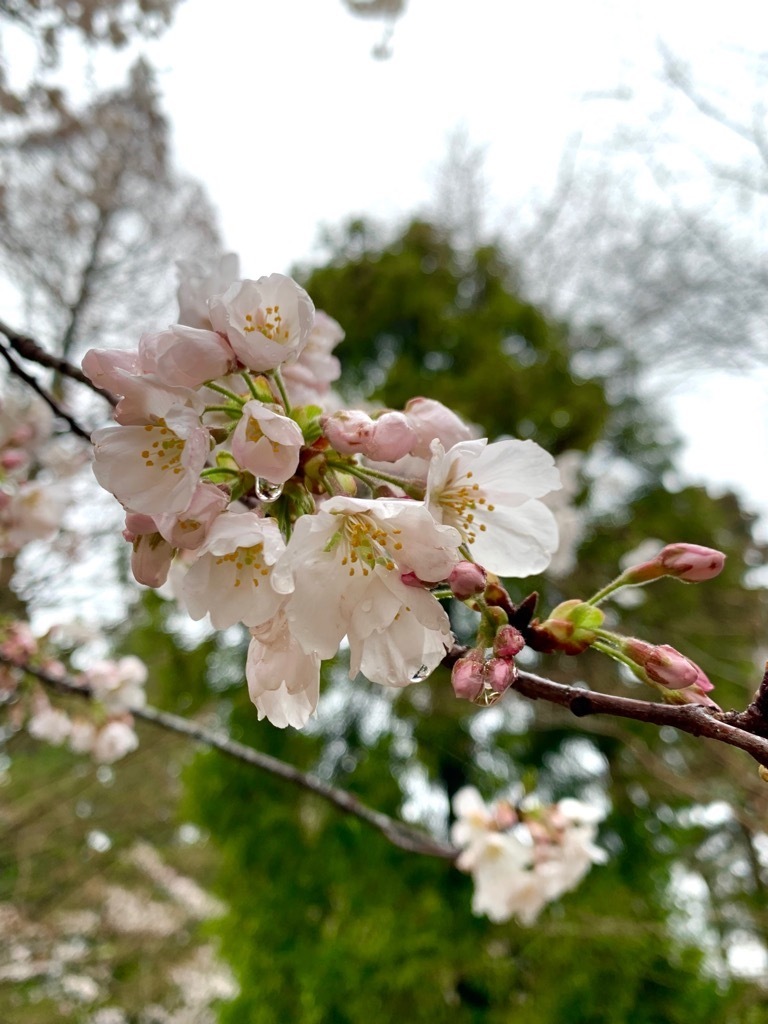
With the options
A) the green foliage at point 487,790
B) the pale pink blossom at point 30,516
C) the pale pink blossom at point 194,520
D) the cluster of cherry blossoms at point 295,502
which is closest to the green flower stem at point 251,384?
the cluster of cherry blossoms at point 295,502

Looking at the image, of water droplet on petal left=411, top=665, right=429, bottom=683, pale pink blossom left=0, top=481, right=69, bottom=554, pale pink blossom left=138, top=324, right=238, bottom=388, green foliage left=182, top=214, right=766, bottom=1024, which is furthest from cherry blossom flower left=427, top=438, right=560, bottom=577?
green foliage left=182, top=214, right=766, bottom=1024

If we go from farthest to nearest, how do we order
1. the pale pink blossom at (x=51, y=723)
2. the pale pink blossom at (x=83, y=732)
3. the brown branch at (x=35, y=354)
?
the pale pink blossom at (x=51, y=723) < the pale pink blossom at (x=83, y=732) < the brown branch at (x=35, y=354)

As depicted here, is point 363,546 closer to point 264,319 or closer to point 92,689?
point 264,319

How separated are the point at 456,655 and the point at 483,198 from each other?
24.1ft

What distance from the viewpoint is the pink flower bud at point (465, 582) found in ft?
1.55

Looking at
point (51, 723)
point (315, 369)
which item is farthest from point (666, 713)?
point (51, 723)

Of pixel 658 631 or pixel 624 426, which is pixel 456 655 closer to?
pixel 658 631

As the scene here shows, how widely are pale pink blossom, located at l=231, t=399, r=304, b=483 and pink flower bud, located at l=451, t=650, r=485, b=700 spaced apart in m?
0.20

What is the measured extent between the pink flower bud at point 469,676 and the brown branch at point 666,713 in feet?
0.15

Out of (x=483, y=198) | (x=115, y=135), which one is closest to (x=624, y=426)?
(x=483, y=198)

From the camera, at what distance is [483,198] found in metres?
6.96

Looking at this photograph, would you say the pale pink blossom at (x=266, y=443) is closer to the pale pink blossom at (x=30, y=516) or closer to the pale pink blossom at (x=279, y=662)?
the pale pink blossom at (x=279, y=662)

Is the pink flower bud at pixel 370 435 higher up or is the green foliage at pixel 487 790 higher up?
the pink flower bud at pixel 370 435

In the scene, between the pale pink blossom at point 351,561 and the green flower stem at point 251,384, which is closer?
the pale pink blossom at point 351,561
